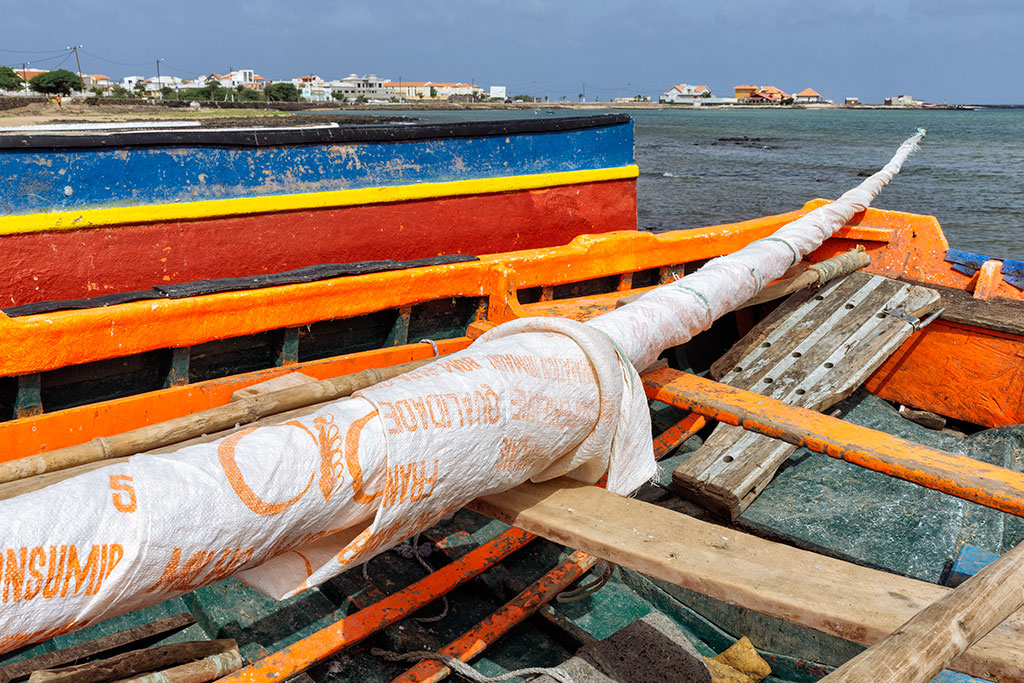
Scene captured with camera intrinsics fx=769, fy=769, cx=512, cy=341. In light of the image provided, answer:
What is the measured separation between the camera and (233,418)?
2451 millimetres

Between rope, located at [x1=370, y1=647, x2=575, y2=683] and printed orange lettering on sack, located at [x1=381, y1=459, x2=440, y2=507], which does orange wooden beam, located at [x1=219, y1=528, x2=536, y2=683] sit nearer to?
rope, located at [x1=370, y1=647, x2=575, y2=683]

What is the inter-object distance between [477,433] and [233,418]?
116 cm

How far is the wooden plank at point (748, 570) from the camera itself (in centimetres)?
145

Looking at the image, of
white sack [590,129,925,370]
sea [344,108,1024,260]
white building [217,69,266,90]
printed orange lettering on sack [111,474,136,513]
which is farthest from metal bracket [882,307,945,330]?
white building [217,69,266,90]

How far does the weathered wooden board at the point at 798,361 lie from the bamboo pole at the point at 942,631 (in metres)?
2.18

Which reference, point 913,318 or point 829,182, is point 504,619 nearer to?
point 913,318

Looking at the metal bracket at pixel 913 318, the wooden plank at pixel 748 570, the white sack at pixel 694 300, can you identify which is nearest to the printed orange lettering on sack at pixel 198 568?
the wooden plank at pixel 748 570

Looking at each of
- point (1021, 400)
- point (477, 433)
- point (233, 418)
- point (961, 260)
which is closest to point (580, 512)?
point (477, 433)

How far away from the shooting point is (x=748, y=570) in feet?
5.22

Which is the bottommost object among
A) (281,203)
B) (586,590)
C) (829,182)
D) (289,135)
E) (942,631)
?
(829,182)

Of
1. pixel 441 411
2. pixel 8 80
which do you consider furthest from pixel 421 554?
pixel 8 80

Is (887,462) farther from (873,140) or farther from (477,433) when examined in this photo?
(873,140)

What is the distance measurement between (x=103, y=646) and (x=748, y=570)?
2.14m

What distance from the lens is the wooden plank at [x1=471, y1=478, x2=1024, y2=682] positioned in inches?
57.1
